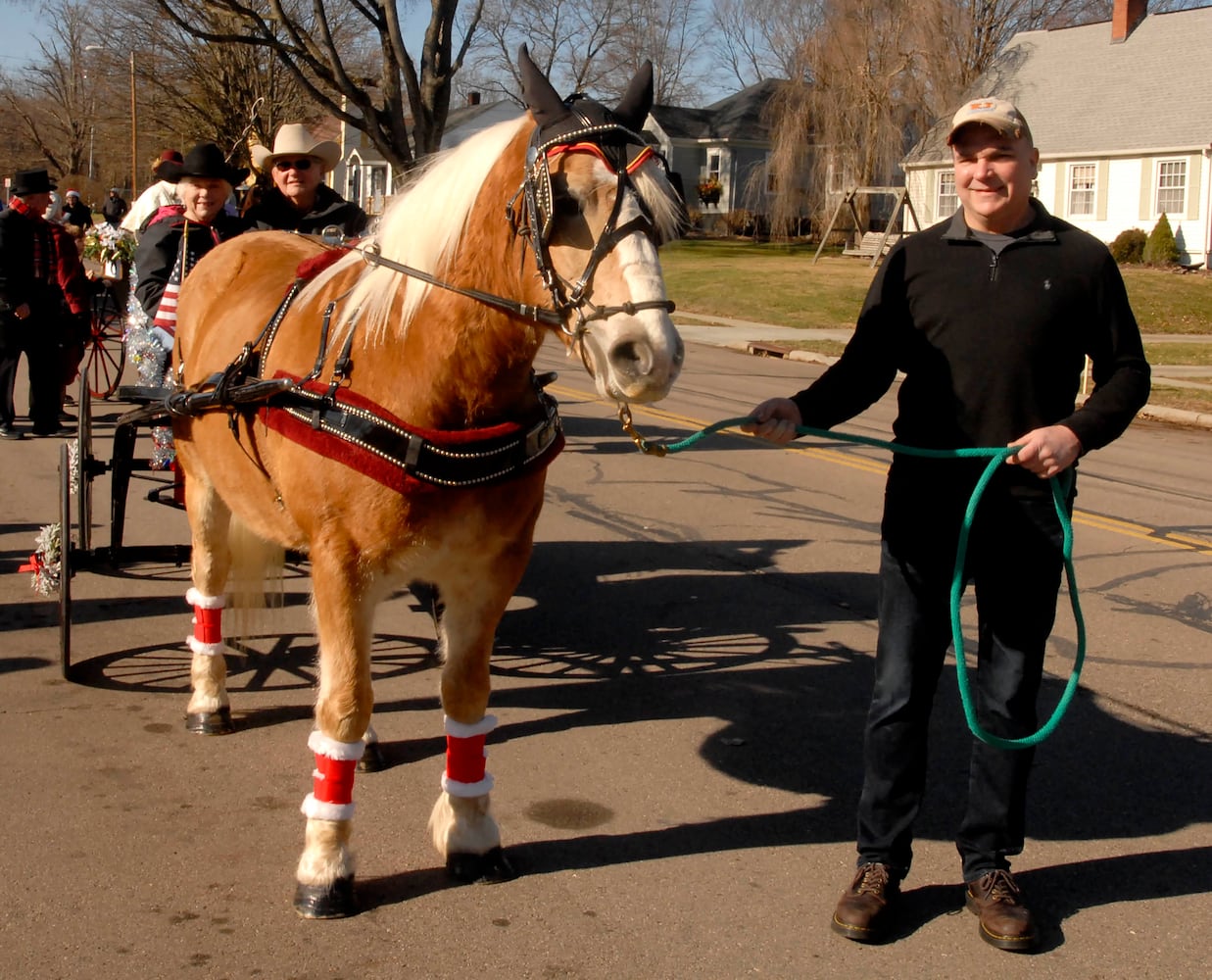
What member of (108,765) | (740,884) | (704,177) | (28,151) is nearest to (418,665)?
(108,765)

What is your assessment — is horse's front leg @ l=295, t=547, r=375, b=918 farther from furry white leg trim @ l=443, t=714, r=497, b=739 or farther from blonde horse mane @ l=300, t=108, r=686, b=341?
blonde horse mane @ l=300, t=108, r=686, b=341

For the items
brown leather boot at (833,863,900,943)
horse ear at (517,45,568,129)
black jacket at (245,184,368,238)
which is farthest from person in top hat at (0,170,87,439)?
brown leather boot at (833,863,900,943)

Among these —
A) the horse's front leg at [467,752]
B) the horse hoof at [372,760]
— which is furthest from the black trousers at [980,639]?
the horse hoof at [372,760]

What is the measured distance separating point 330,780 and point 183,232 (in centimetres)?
369

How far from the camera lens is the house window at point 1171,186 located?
1442 inches

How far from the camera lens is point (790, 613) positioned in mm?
6844

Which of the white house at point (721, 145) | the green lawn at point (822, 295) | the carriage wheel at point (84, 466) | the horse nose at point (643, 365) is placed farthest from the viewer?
the white house at point (721, 145)

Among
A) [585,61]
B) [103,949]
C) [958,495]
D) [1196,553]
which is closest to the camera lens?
[103,949]

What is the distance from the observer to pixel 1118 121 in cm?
3912

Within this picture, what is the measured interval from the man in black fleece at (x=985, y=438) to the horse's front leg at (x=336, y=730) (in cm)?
132

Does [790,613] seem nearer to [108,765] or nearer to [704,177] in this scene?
[108,765]

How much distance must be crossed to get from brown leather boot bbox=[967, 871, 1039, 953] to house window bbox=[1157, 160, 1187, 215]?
37047mm

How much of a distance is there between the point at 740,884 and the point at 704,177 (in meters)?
61.9

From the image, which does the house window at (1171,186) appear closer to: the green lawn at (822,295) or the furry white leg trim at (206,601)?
the green lawn at (822,295)
